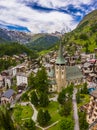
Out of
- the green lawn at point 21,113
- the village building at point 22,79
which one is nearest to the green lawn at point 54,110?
the green lawn at point 21,113

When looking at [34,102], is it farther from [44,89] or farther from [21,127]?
[21,127]

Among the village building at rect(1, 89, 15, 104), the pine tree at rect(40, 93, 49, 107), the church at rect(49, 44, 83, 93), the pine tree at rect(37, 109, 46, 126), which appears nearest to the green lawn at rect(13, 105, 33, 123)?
the pine tree at rect(40, 93, 49, 107)

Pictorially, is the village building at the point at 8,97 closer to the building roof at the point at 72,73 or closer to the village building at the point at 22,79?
the village building at the point at 22,79

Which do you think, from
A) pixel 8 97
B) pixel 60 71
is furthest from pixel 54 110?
pixel 8 97

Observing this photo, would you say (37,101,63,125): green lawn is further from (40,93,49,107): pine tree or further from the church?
the church

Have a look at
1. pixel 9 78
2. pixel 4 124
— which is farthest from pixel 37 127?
pixel 9 78
